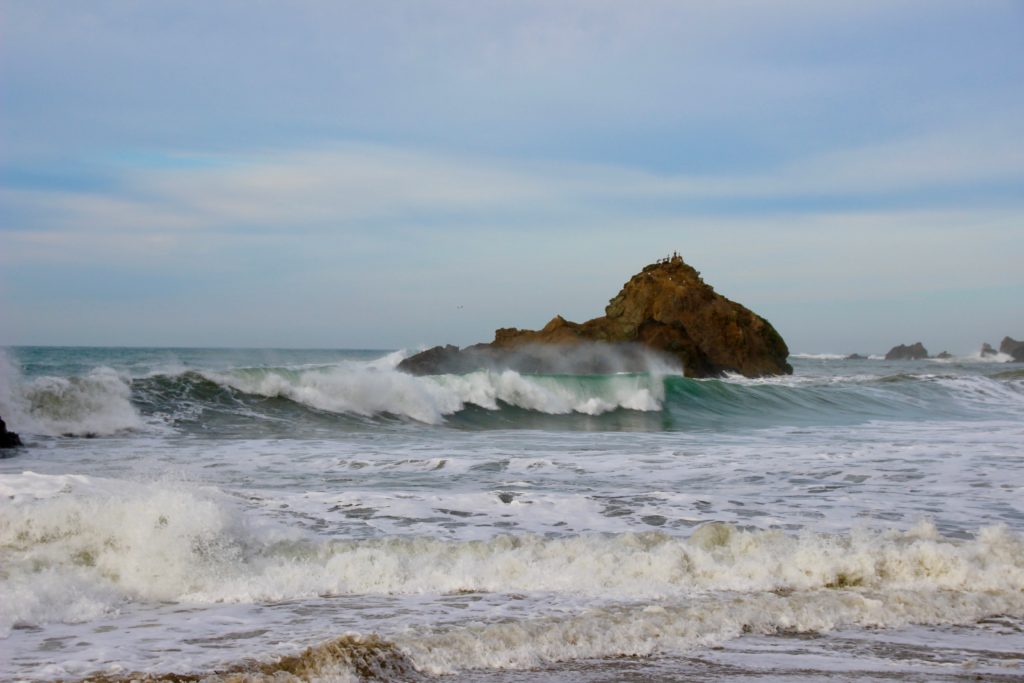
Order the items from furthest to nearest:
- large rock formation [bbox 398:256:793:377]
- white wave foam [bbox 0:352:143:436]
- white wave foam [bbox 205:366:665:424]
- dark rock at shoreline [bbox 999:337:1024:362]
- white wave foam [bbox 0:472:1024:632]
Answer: dark rock at shoreline [bbox 999:337:1024:362] → large rock formation [bbox 398:256:793:377] → white wave foam [bbox 205:366:665:424] → white wave foam [bbox 0:352:143:436] → white wave foam [bbox 0:472:1024:632]

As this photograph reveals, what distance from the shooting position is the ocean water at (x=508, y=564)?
14.6 feet

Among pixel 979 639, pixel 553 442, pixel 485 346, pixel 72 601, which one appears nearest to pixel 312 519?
pixel 72 601

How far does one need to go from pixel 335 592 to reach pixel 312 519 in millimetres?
2044

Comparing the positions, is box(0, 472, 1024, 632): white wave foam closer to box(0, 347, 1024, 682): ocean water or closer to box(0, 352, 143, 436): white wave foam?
box(0, 347, 1024, 682): ocean water

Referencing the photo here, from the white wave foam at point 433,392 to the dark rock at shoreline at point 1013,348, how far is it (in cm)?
7012

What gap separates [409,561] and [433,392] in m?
14.1

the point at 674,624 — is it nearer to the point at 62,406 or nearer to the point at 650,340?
the point at 62,406

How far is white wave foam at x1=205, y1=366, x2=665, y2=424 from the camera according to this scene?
1897 centimetres

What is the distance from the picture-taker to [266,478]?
9688 mm

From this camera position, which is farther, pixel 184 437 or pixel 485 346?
pixel 485 346

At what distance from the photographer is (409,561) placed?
6117 mm

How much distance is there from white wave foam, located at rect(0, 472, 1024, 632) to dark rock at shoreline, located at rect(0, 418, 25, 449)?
6.10 m

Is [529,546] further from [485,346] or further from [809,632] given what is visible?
[485,346]

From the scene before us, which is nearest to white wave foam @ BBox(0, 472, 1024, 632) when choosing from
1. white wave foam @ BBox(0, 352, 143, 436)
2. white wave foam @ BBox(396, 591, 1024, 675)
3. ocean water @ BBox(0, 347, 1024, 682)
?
ocean water @ BBox(0, 347, 1024, 682)
